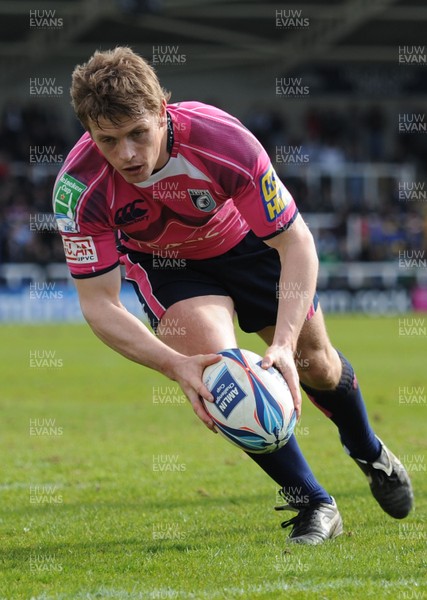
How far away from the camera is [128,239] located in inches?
218

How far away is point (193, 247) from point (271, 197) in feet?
2.47

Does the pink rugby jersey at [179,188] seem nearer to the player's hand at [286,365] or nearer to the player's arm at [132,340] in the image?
the player's arm at [132,340]

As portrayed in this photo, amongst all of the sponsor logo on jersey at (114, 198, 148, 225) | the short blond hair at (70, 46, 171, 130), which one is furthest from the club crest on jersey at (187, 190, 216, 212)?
the short blond hair at (70, 46, 171, 130)

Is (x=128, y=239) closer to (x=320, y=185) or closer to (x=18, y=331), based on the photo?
(x=18, y=331)

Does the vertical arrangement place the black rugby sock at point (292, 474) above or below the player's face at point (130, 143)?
below

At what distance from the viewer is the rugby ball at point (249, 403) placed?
444 centimetres

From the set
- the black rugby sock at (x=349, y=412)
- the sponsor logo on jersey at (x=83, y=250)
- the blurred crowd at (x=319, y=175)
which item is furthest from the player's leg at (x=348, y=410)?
the blurred crowd at (x=319, y=175)

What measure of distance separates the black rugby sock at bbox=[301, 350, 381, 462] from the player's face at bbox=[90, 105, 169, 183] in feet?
5.85

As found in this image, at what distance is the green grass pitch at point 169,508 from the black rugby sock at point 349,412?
1.21ft

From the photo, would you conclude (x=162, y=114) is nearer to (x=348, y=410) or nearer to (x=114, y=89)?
(x=114, y=89)

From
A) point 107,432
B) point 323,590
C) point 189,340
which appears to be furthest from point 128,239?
point 107,432

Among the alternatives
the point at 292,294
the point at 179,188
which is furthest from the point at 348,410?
the point at 179,188

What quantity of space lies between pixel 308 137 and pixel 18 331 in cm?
1621

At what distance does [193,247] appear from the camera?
5.37m
